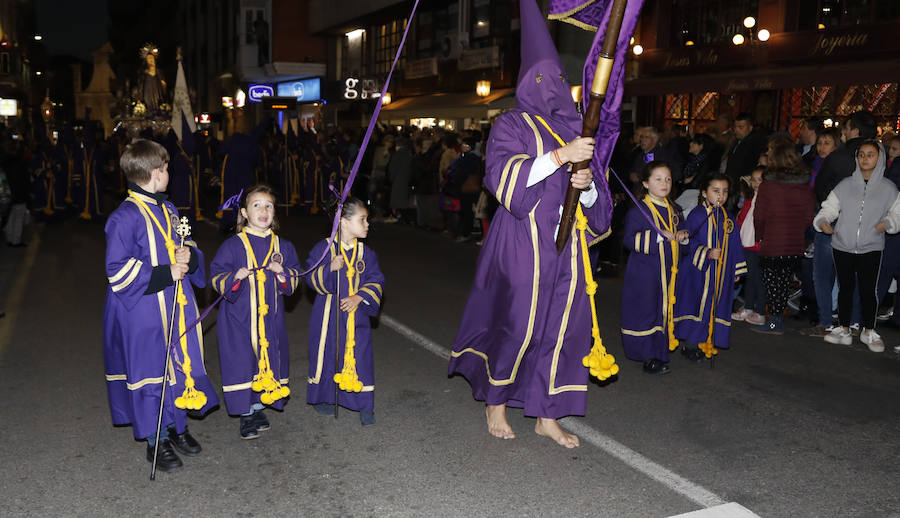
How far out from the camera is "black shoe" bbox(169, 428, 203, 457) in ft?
14.8

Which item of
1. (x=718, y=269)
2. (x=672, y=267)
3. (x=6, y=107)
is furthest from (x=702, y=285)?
(x=6, y=107)

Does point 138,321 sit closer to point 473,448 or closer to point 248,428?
point 248,428

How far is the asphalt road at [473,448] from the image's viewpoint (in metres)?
3.95

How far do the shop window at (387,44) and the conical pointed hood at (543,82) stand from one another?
2522cm

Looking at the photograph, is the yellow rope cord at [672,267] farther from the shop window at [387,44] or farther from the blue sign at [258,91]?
the blue sign at [258,91]

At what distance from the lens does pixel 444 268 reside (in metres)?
11.1

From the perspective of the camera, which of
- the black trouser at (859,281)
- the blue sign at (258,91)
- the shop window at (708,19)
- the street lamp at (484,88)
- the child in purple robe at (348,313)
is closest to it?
the child in purple robe at (348,313)

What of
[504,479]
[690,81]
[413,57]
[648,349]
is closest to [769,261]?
[648,349]

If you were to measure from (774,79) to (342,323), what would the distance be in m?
12.5

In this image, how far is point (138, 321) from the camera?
413 cm

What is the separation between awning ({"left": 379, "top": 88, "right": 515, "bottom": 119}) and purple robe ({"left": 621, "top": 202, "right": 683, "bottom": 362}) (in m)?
12.9

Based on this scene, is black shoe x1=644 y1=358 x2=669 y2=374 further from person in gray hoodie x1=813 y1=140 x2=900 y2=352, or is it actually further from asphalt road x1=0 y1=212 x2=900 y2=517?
person in gray hoodie x1=813 y1=140 x2=900 y2=352

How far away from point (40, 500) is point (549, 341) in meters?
2.70

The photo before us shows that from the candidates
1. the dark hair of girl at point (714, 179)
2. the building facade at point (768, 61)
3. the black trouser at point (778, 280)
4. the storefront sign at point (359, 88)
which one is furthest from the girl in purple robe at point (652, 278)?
the storefront sign at point (359, 88)
